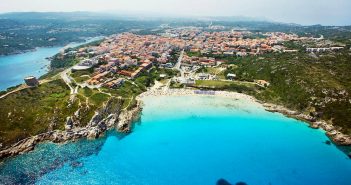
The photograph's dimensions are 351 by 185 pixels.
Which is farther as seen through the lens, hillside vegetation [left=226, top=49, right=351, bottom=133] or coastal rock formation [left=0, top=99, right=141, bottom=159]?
hillside vegetation [left=226, top=49, right=351, bottom=133]

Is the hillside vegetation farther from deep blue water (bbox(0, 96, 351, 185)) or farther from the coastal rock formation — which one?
the coastal rock formation

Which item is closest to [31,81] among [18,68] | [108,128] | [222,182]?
[108,128]

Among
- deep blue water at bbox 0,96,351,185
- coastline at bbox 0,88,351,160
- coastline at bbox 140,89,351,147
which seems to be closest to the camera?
deep blue water at bbox 0,96,351,185

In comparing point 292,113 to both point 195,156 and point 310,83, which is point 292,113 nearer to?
point 310,83

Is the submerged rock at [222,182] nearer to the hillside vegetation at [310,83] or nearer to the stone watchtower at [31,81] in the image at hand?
the hillside vegetation at [310,83]

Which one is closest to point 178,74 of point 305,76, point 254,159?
point 305,76

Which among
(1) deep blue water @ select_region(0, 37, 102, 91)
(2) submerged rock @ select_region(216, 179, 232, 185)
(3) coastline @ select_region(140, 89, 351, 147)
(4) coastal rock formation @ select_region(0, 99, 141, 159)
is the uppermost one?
(3) coastline @ select_region(140, 89, 351, 147)

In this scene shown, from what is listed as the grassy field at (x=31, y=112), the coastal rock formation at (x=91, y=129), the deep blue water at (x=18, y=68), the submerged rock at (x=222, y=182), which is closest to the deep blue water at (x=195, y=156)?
the submerged rock at (x=222, y=182)

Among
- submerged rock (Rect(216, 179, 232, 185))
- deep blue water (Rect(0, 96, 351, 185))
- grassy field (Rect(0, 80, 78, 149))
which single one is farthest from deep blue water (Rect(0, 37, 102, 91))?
submerged rock (Rect(216, 179, 232, 185))

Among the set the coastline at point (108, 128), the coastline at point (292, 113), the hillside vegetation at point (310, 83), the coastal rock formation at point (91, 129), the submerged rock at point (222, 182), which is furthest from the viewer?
the hillside vegetation at point (310, 83)
